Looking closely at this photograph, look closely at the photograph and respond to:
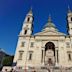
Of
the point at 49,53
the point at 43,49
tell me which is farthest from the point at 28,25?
the point at 49,53

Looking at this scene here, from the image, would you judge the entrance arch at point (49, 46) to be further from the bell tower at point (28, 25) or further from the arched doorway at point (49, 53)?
the bell tower at point (28, 25)

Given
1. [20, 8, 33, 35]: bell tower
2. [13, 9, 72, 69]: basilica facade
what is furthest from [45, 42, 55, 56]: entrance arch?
[20, 8, 33, 35]: bell tower

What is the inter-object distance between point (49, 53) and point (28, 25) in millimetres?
11354

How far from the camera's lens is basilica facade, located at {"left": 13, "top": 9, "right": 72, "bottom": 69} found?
114 ft

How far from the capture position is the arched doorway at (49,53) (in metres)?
36.3

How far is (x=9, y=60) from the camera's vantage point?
43.7 m

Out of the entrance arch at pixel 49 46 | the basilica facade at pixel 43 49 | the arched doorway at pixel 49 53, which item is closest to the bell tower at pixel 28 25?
the basilica facade at pixel 43 49

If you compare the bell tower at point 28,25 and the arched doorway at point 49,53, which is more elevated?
the bell tower at point 28,25

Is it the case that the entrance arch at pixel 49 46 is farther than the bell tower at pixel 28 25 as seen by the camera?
No

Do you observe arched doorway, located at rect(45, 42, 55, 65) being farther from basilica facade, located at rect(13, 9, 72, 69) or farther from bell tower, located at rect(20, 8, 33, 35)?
bell tower, located at rect(20, 8, 33, 35)

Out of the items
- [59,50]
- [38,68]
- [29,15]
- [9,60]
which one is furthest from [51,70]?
[29,15]

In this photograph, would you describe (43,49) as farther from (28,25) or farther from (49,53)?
(28,25)

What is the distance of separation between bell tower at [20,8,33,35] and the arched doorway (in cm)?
683

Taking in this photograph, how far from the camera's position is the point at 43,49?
37125 mm
